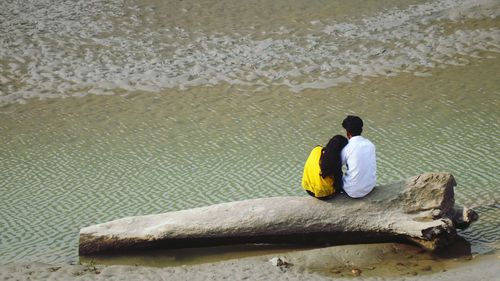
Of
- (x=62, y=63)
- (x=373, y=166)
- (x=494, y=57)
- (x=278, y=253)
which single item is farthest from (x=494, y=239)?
(x=62, y=63)

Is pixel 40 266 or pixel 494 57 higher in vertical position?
pixel 494 57

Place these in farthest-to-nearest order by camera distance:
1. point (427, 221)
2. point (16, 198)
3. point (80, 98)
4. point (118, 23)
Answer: point (118, 23)
point (80, 98)
point (16, 198)
point (427, 221)

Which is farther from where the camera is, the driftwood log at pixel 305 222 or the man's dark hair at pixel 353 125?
the man's dark hair at pixel 353 125

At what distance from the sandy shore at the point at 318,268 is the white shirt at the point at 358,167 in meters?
0.54

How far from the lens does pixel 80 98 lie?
13688 millimetres

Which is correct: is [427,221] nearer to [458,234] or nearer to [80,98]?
[458,234]

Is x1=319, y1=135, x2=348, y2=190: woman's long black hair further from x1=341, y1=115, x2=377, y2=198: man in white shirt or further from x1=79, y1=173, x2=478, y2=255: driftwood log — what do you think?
x1=79, y1=173, x2=478, y2=255: driftwood log

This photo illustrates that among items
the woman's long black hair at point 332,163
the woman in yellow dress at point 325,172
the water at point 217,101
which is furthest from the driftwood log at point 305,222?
the water at point 217,101

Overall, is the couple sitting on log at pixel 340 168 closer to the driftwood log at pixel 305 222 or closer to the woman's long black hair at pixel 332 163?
the woman's long black hair at pixel 332 163

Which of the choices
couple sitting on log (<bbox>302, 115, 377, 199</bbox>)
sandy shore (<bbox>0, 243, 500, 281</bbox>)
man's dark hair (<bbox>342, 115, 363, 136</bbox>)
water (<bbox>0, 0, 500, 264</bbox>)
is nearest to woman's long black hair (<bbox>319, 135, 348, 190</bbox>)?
couple sitting on log (<bbox>302, 115, 377, 199</bbox>)

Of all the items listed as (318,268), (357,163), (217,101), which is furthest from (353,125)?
(217,101)

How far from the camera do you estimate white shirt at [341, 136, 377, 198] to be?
24.5ft

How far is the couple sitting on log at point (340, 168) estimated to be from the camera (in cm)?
750

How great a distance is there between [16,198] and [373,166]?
4.44 m
